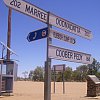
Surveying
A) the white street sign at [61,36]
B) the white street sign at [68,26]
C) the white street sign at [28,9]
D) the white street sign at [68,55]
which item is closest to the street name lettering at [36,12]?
the white street sign at [28,9]

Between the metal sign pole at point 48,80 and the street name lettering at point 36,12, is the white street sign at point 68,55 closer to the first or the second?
the metal sign pole at point 48,80

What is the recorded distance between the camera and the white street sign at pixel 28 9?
7.20 meters

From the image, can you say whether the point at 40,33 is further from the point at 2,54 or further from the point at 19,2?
the point at 2,54

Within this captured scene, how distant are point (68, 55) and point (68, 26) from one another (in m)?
0.84

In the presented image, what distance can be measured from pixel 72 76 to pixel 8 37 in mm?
64741

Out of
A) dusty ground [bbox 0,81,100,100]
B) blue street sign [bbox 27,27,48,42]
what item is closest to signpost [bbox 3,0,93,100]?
blue street sign [bbox 27,27,48,42]

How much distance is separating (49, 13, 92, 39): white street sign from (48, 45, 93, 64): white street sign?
60 cm

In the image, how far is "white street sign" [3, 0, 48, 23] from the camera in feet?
23.6

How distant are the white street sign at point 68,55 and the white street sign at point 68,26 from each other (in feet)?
1.96

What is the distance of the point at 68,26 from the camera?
29.7 ft

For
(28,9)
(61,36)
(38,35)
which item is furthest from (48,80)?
(28,9)

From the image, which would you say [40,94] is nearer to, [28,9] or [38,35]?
[38,35]

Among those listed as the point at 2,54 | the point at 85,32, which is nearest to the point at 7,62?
the point at 2,54

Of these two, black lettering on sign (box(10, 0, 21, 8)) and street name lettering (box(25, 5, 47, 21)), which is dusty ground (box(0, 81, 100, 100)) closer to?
street name lettering (box(25, 5, 47, 21))
